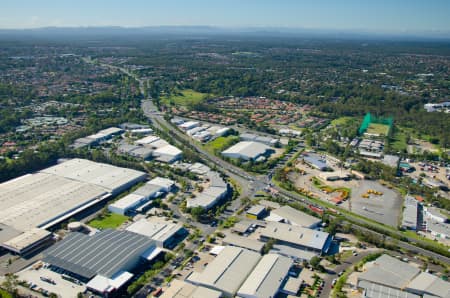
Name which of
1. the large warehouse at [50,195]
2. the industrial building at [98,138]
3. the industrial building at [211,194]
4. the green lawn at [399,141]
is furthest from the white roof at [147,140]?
the green lawn at [399,141]

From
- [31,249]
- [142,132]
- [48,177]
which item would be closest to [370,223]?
[31,249]

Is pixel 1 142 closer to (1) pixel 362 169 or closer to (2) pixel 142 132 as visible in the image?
(2) pixel 142 132

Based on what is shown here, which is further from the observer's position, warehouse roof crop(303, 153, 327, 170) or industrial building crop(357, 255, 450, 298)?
warehouse roof crop(303, 153, 327, 170)

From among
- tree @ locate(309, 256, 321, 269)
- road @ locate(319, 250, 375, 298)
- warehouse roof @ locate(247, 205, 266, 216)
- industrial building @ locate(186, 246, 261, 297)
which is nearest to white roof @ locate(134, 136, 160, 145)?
warehouse roof @ locate(247, 205, 266, 216)

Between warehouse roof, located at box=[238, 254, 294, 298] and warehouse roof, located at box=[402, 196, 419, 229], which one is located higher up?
warehouse roof, located at box=[238, 254, 294, 298]

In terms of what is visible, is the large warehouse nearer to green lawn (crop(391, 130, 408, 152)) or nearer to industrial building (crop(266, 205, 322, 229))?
industrial building (crop(266, 205, 322, 229))

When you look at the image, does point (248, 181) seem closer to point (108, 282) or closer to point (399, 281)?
point (399, 281)
